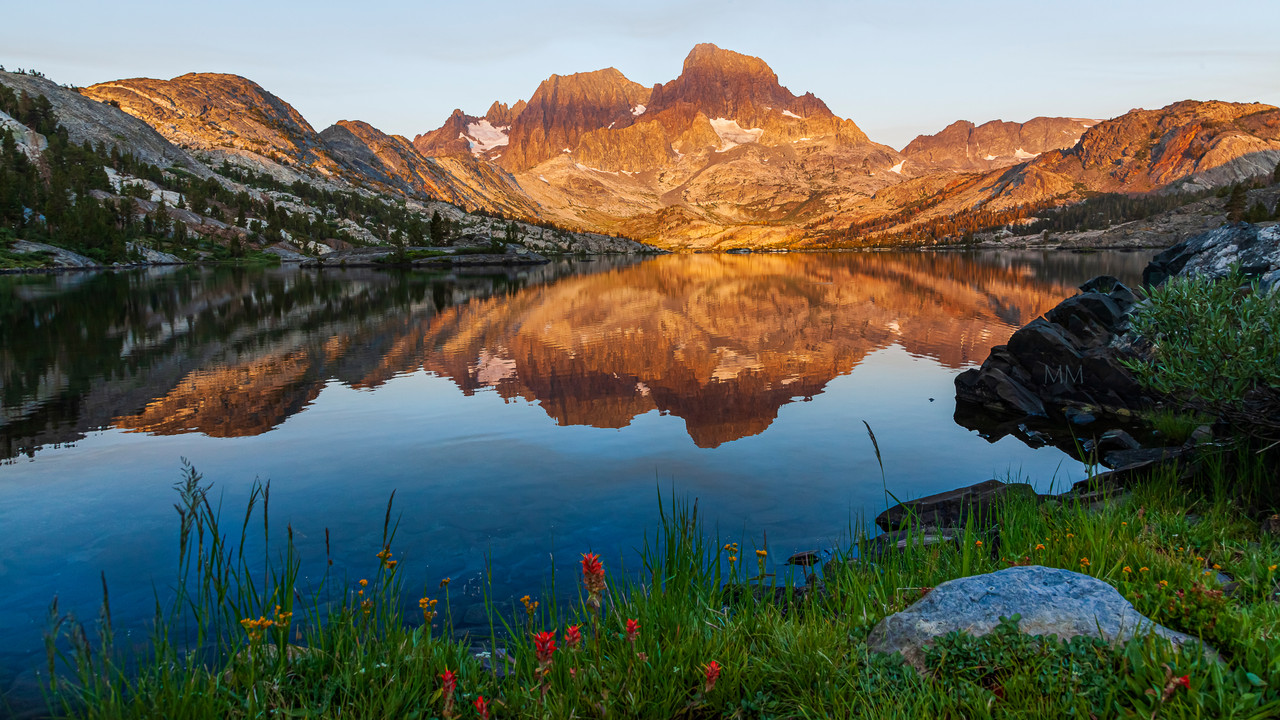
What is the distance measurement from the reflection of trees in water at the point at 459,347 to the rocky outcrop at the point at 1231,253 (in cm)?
905

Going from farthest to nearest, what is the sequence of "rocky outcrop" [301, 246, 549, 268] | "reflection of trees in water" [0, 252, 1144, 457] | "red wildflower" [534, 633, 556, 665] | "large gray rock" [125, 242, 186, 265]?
"rocky outcrop" [301, 246, 549, 268], "large gray rock" [125, 242, 186, 265], "reflection of trees in water" [0, 252, 1144, 457], "red wildflower" [534, 633, 556, 665]

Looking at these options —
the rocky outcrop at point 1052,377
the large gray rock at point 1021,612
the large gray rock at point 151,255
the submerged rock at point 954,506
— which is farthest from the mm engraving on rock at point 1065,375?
the large gray rock at point 151,255

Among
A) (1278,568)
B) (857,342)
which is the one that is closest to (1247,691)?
(1278,568)

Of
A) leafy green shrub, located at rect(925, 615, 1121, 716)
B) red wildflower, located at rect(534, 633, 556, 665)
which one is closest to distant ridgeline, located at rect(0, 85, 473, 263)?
red wildflower, located at rect(534, 633, 556, 665)

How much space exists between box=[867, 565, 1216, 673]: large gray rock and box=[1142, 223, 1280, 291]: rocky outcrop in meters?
18.9

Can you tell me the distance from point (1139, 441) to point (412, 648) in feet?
66.9

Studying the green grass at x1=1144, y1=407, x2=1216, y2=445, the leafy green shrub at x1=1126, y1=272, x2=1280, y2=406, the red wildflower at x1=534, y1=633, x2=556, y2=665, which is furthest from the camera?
the green grass at x1=1144, y1=407, x2=1216, y2=445

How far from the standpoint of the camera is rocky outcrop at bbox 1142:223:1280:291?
22688 mm

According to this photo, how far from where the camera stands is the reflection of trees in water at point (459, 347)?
22328 mm

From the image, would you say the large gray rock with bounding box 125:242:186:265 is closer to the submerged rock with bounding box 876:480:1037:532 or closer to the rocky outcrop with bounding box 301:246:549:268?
the rocky outcrop with bounding box 301:246:549:268

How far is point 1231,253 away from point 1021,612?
28.5 metres

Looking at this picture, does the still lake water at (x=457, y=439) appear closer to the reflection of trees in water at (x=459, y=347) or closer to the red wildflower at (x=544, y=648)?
the reflection of trees in water at (x=459, y=347)

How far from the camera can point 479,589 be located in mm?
10508

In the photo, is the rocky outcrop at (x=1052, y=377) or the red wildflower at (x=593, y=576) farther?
the rocky outcrop at (x=1052, y=377)
